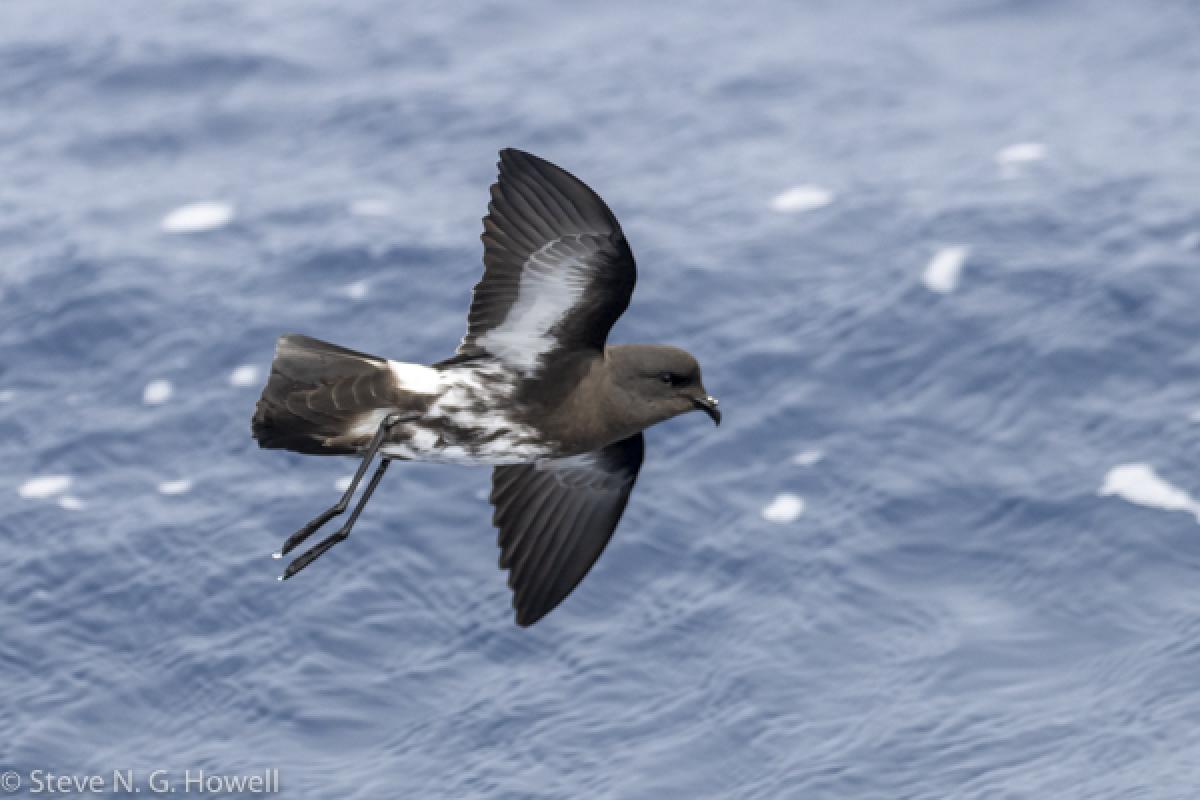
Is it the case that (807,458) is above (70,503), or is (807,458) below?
below

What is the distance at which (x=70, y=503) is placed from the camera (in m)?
16.5

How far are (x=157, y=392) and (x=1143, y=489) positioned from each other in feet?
23.3

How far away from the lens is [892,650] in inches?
639

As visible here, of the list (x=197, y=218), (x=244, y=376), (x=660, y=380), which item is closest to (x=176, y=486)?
(x=244, y=376)

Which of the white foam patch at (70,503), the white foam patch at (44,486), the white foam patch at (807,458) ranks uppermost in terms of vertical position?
the white foam patch at (44,486)

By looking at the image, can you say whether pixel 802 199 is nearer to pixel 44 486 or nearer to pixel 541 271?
pixel 44 486

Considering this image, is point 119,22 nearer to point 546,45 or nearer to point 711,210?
point 546,45

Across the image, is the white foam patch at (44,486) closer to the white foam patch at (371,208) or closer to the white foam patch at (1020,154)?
the white foam patch at (371,208)

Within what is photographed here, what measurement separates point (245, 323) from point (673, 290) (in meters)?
3.23

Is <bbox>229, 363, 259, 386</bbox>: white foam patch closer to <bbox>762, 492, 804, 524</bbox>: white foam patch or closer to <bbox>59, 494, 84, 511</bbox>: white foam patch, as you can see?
<bbox>59, 494, 84, 511</bbox>: white foam patch

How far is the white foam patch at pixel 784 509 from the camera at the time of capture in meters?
16.5

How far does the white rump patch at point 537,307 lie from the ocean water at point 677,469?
5.95 meters

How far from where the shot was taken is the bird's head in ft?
33.6

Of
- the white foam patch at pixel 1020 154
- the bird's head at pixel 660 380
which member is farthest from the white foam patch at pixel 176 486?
the white foam patch at pixel 1020 154
